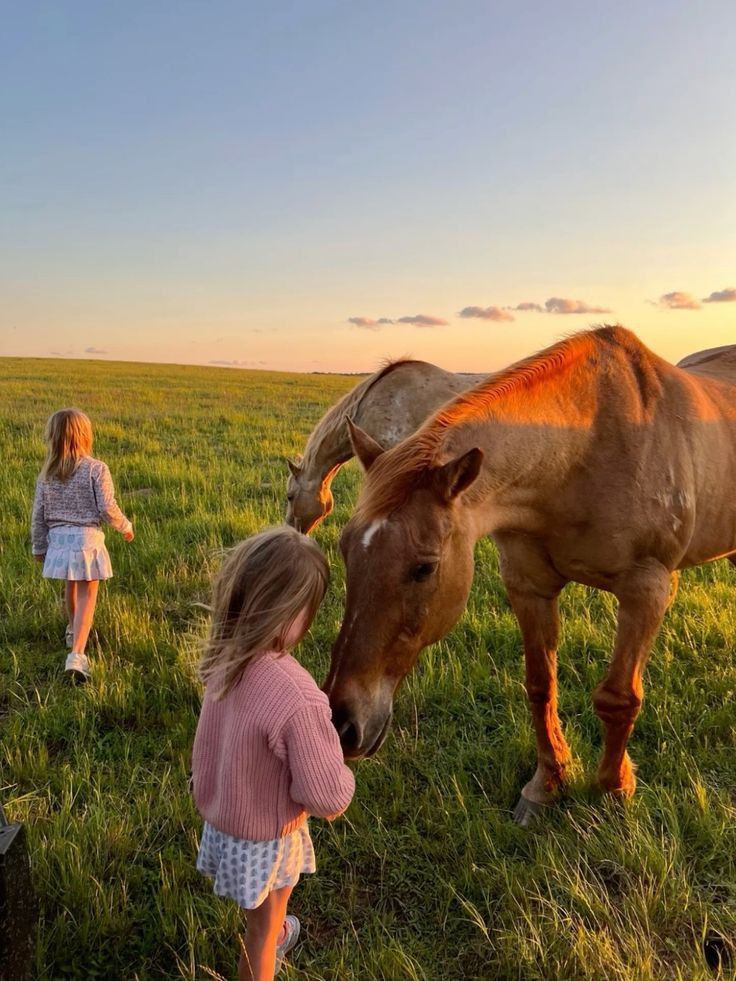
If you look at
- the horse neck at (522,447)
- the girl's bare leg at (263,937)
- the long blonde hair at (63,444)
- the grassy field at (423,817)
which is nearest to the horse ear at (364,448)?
the horse neck at (522,447)

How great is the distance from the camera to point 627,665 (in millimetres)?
2916

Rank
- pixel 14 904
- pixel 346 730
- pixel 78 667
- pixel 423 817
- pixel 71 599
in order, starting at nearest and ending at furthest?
1. pixel 14 904
2. pixel 346 730
3. pixel 423 817
4. pixel 78 667
5. pixel 71 599

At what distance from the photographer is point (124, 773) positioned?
3.08 metres

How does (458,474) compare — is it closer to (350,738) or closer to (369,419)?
(350,738)

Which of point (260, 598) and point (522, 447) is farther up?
point (522, 447)

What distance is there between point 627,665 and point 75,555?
3595mm

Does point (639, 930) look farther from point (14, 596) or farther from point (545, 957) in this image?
point (14, 596)

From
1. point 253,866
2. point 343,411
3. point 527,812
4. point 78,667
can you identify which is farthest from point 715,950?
point 343,411

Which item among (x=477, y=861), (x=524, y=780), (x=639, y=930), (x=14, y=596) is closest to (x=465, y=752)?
(x=524, y=780)

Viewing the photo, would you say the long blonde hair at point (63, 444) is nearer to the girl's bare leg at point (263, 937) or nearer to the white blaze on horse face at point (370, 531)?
the white blaze on horse face at point (370, 531)

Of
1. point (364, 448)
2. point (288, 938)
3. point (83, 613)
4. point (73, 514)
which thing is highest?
point (364, 448)

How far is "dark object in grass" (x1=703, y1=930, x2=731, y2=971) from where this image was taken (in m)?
2.18

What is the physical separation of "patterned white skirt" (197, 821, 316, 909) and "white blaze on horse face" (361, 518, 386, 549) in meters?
0.93

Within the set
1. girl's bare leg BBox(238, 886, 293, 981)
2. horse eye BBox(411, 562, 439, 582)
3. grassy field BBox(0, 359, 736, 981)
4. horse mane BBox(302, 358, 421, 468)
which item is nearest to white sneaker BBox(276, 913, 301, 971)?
grassy field BBox(0, 359, 736, 981)
